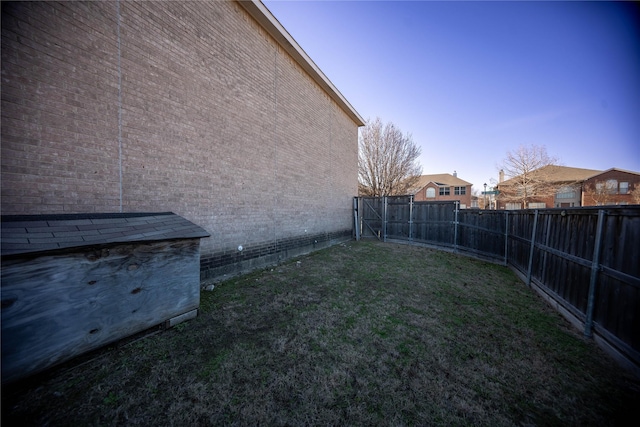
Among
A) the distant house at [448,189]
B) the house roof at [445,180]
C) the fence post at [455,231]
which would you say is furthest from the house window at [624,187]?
the fence post at [455,231]

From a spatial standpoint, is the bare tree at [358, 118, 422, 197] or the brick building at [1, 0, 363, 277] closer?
the brick building at [1, 0, 363, 277]

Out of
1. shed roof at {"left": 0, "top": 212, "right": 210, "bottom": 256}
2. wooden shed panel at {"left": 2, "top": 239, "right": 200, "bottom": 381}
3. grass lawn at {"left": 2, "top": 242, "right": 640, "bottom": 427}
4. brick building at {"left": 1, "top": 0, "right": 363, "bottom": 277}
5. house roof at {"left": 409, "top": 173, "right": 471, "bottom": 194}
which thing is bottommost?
grass lawn at {"left": 2, "top": 242, "right": 640, "bottom": 427}

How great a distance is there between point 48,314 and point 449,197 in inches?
1832

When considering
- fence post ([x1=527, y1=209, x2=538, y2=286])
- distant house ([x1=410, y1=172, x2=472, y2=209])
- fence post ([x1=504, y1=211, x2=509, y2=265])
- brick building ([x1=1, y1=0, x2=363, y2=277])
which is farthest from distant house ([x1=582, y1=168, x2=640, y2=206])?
brick building ([x1=1, y1=0, x2=363, y2=277])

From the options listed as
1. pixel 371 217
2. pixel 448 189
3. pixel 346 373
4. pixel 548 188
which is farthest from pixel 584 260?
pixel 448 189

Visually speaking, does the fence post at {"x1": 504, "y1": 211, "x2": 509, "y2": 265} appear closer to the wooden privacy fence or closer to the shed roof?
the wooden privacy fence

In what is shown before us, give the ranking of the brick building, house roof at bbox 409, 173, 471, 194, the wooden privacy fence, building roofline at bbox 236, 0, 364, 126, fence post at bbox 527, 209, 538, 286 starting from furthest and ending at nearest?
1. house roof at bbox 409, 173, 471, 194
2. building roofline at bbox 236, 0, 364, 126
3. fence post at bbox 527, 209, 538, 286
4. the brick building
5. the wooden privacy fence

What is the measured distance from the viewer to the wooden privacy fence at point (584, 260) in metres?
2.47

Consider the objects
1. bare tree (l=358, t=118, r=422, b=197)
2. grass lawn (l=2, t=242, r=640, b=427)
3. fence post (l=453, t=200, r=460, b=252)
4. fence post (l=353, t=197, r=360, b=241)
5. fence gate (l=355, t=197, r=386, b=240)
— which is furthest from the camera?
bare tree (l=358, t=118, r=422, b=197)

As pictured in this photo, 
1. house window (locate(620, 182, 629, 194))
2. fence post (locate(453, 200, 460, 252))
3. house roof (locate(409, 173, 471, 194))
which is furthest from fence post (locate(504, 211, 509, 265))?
house window (locate(620, 182, 629, 194))

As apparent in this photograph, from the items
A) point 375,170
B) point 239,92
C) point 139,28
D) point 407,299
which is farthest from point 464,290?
point 375,170

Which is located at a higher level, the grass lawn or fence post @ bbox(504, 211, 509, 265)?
fence post @ bbox(504, 211, 509, 265)

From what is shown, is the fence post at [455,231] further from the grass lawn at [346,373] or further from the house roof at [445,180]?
the house roof at [445,180]

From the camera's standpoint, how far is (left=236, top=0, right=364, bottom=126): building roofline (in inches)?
228
